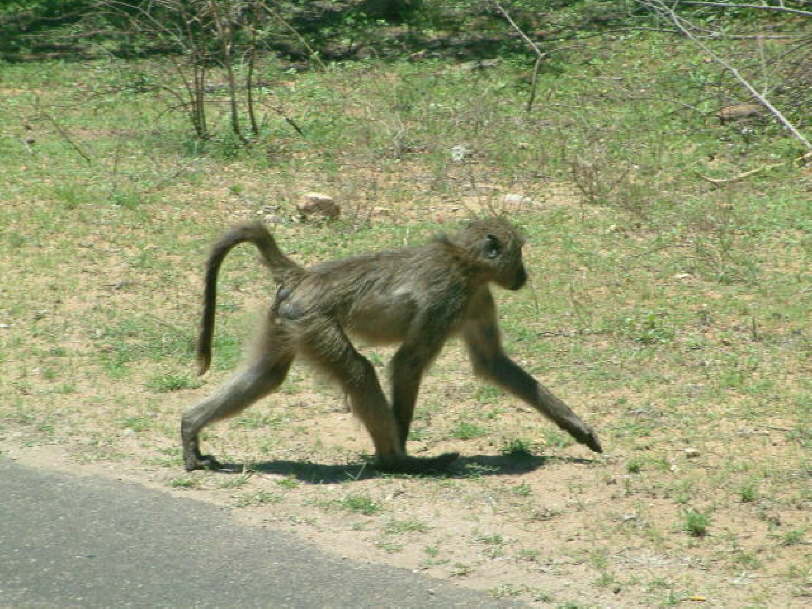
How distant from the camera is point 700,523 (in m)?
5.38

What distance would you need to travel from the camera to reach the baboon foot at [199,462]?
6184 millimetres

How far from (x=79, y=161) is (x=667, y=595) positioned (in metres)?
8.64

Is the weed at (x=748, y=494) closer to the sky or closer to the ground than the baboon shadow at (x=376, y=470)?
closer to the sky

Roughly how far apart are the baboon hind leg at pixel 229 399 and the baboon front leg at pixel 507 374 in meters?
1.12

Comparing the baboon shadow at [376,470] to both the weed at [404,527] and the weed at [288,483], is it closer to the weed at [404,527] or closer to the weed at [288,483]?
the weed at [288,483]

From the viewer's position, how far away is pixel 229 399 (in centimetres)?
622

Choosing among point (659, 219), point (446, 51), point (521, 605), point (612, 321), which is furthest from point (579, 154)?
point (521, 605)

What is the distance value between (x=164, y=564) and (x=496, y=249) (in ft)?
8.51

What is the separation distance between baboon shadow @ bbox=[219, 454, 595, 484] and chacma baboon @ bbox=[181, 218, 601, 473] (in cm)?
8

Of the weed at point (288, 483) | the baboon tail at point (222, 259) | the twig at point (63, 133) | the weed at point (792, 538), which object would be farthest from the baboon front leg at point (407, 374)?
the twig at point (63, 133)

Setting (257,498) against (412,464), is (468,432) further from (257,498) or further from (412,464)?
(257,498)

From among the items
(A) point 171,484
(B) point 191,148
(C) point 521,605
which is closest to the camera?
(C) point 521,605

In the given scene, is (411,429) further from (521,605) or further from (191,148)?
(191,148)

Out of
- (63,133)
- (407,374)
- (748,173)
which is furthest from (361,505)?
(63,133)
